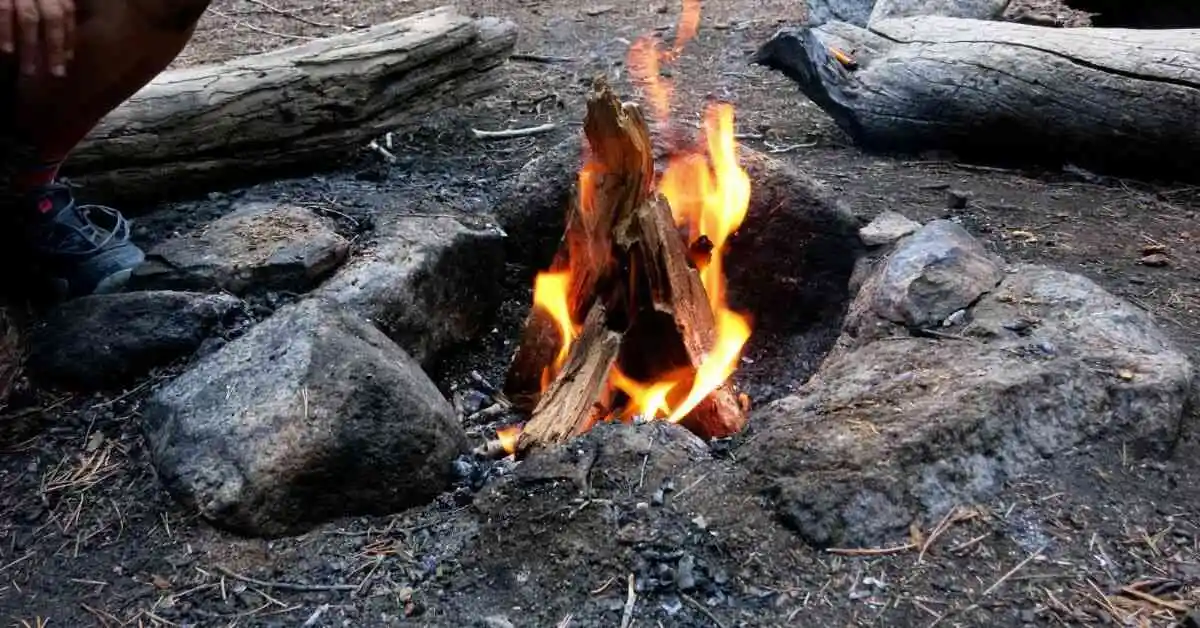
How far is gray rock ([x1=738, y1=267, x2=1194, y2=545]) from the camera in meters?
2.25

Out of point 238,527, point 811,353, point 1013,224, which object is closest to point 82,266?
point 238,527

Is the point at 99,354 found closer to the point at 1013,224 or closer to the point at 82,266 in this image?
the point at 82,266

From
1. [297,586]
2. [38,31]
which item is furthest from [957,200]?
[38,31]

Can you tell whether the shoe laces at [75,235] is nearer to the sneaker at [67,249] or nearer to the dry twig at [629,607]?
the sneaker at [67,249]

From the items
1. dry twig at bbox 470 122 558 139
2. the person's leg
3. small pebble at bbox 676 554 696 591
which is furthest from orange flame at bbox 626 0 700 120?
small pebble at bbox 676 554 696 591

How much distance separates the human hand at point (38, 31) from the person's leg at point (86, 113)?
11cm

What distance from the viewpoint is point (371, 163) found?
4305 mm

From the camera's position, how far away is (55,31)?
2.54 m

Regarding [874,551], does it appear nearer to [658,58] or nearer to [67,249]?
[67,249]

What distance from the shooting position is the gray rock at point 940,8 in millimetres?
5652

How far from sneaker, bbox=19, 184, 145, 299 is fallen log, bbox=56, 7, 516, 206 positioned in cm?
52

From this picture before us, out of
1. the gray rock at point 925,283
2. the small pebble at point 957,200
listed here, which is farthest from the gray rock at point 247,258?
the small pebble at point 957,200

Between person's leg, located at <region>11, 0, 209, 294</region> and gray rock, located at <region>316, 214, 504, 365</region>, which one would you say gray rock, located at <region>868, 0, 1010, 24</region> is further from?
person's leg, located at <region>11, 0, 209, 294</region>

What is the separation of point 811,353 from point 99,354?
2.31 meters
